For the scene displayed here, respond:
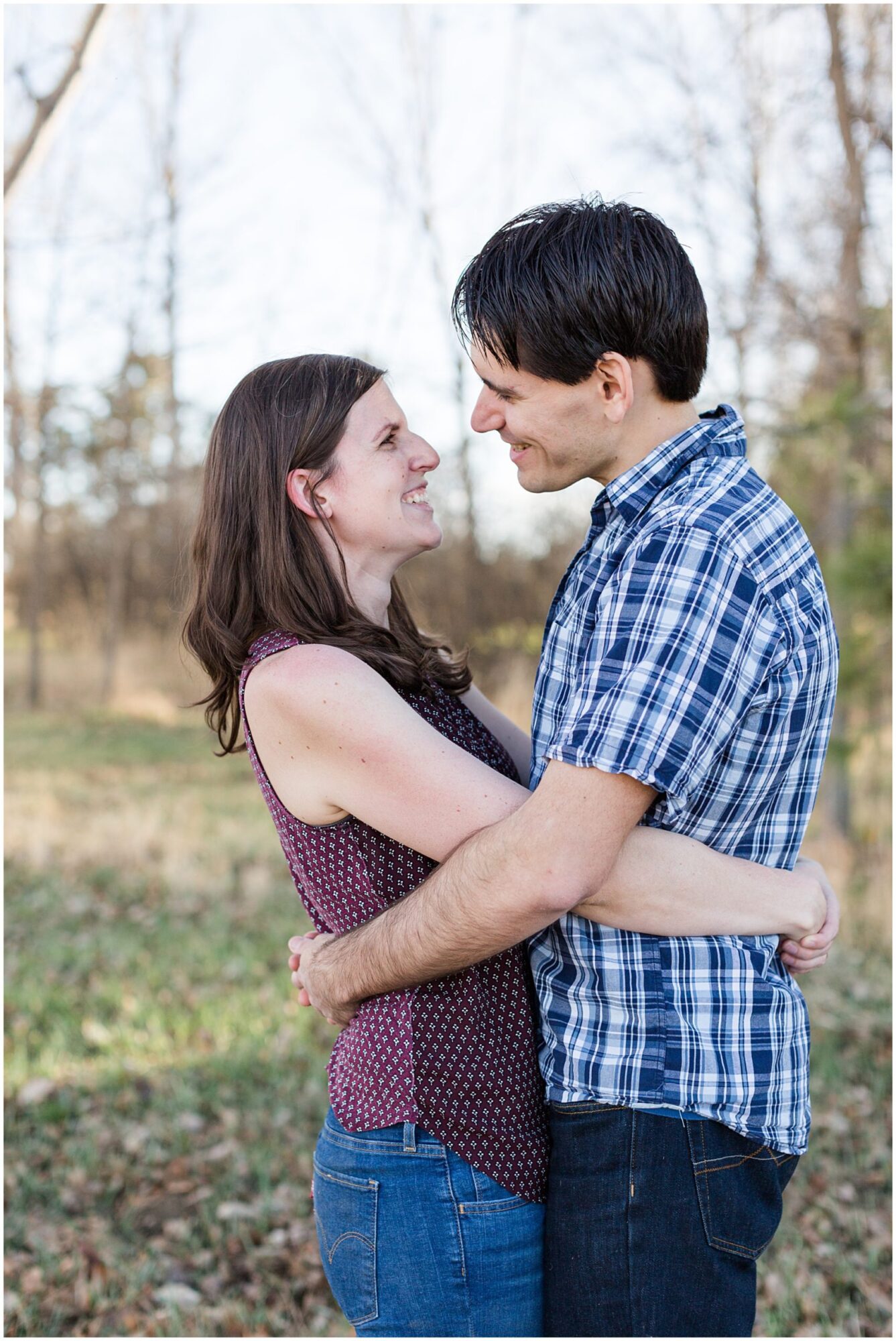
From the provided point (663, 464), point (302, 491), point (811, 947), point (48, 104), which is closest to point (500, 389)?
point (663, 464)

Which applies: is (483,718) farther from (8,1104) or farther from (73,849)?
(73,849)

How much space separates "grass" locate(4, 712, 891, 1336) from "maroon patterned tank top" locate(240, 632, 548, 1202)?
200 centimetres

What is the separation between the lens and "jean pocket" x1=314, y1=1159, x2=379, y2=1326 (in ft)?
5.26

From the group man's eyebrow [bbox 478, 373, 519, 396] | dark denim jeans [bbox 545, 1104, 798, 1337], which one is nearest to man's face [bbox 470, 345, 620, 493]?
man's eyebrow [bbox 478, 373, 519, 396]

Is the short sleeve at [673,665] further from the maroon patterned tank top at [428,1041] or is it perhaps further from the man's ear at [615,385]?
the maroon patterned tank top at [428,1041]

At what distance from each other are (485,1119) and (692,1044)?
0.32m

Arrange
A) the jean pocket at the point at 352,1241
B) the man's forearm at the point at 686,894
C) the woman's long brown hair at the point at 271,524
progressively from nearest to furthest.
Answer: the man's forearm at the point at 686,894
the jean pocket at the point at 352,1241
the woman's long brown hair at the point at 271,524

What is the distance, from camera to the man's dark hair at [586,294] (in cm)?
161

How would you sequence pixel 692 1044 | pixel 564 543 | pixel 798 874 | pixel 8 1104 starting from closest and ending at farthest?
pixel 692 1044 → pixel 798 874 → pixel 8 1104 → pixel 564 543

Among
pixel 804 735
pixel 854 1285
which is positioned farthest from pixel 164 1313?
pixel 804 735

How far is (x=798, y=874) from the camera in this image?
1681mm

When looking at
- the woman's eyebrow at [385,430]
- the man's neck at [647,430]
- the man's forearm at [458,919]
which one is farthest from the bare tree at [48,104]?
the man's forearm at [458,919]

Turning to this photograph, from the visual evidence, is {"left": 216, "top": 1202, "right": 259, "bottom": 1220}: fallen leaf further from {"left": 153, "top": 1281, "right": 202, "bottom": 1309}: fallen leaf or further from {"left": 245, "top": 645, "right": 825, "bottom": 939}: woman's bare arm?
{"left": 245, "top": 645, "right": 825, "bottom": 939}: woman's bare arm

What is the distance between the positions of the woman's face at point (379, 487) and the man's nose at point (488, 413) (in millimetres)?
199
